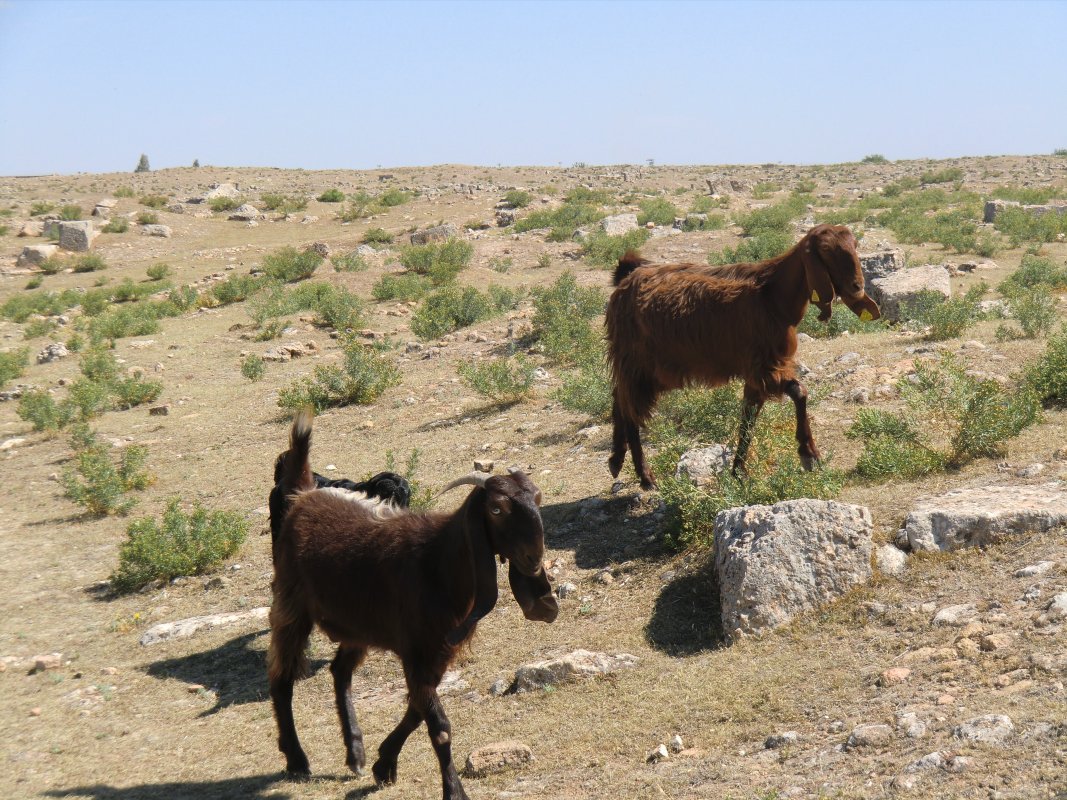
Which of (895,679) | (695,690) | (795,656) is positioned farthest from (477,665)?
(895,679)

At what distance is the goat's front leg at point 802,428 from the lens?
764cm

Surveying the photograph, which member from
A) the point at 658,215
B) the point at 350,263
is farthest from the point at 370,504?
the point at 658,215

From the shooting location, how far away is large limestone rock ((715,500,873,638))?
5875 millimetres

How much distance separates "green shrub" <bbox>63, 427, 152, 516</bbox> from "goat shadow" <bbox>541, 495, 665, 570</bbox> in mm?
5301

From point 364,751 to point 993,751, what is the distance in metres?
3.22

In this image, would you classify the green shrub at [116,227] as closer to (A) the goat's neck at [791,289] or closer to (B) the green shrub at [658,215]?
(B) the green shrub at [658,215]

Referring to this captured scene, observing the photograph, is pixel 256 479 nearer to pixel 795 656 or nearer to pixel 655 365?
pixel 655 365

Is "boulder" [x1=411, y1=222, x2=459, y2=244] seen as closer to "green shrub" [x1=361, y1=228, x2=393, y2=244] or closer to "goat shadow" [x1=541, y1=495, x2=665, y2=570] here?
"green shrub" [x1=361, y1=228, x2=393, y2=244]

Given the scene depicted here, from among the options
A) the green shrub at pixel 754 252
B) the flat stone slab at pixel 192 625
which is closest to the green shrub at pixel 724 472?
the flat stone slab at pixel 192 625

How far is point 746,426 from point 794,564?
2156mm

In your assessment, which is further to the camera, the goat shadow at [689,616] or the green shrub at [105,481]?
the green shrub at [105,481]

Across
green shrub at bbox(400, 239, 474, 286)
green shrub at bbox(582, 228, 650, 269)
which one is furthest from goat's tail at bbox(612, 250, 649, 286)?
green shrub at bbox(400, 239, 474, 286)

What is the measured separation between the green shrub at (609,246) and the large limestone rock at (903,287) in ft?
29.2

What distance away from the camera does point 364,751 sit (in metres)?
5.50
